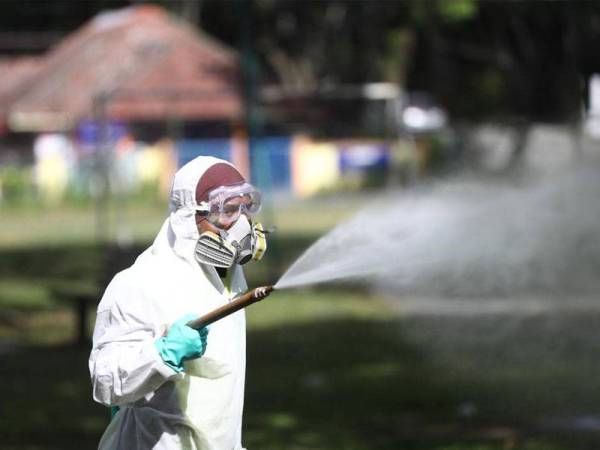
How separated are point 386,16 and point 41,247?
49.5 feet

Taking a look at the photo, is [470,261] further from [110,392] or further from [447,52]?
[447,52]

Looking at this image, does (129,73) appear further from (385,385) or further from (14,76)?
(385,385)

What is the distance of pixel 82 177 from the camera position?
41750 mm

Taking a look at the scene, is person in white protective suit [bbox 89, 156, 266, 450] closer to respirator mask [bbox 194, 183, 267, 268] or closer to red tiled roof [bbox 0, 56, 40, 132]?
respirator mask [bbox 194, 183, 267, 268]

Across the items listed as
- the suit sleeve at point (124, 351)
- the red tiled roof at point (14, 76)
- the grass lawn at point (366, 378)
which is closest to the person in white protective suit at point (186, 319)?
the suit sleeve at point (124, 351)

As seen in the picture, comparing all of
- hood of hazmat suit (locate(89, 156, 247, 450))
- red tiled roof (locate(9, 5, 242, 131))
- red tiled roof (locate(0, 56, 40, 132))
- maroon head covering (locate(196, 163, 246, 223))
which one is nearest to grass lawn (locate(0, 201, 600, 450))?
hood of hazmat suit (locate(89, 156, 247, 450))

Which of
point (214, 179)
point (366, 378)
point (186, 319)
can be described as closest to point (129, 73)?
point (366, 378)

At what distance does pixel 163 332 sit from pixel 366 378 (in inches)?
304

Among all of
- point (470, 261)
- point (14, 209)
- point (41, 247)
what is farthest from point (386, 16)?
point (470, 261)

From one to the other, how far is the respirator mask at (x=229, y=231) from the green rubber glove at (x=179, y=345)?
25 cm

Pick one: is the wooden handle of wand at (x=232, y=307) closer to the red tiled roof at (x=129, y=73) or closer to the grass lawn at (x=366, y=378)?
the grass lawn at (x=366, y=378)

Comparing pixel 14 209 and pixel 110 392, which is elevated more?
pixel 110 392

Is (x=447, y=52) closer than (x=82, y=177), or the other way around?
(x=82, y=177)

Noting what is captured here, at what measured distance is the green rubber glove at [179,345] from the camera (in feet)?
13.7
